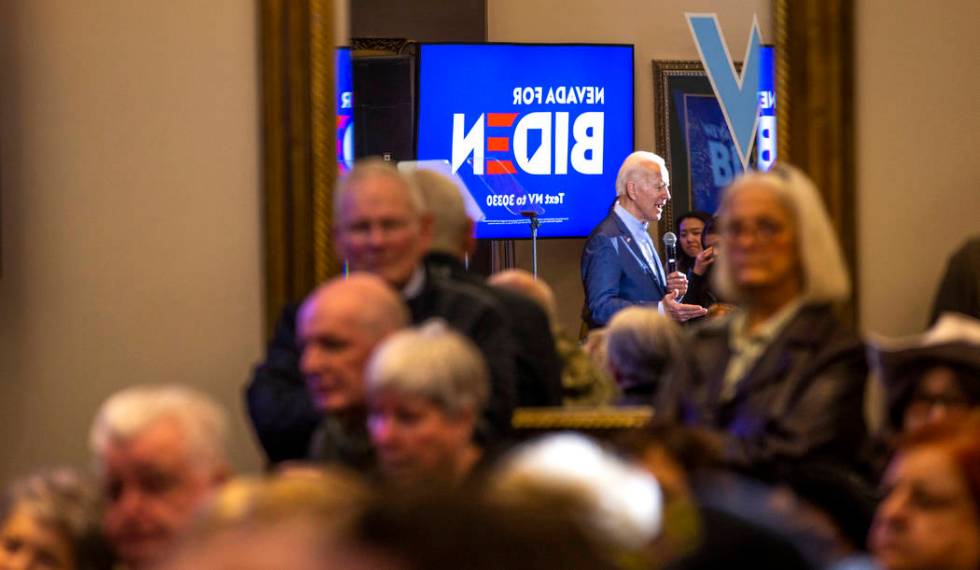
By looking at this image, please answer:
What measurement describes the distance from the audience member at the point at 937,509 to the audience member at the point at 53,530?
1282 millimetres

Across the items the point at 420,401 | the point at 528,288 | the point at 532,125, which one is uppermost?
the point at 532,125

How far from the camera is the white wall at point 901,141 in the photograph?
439 cm

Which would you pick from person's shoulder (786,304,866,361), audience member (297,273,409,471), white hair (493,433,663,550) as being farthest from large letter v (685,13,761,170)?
white hair (493,433,663,550)

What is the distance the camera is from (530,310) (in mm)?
3602

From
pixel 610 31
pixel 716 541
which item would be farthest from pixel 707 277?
pixel 716 541

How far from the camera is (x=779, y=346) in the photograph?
116 inches

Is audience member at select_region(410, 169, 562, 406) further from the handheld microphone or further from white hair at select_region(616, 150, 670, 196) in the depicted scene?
white hair at select_region(616, 150, 670, 196)

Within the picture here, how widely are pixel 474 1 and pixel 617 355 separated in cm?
263

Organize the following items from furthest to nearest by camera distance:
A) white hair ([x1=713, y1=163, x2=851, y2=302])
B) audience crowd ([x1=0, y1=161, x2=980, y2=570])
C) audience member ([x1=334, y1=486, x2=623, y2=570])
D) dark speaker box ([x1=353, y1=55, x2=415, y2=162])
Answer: dark speaker box ([x1=353, y1=55, x2=415, y2=162]), white hair ([x1=713, y1=163, x2=851, y2=302]), audience crowd ([x1=0, y1=161, x2=980, y2=570]), audience member ([x1=334, y1=486, x2=623, y2=570])

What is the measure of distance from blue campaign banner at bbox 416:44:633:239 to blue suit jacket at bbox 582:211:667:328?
417 mm

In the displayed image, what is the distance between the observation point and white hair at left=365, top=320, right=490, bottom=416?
2.61 meters

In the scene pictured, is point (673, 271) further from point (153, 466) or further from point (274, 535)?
point (274, 535)

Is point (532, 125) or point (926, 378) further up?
point (532, 125)

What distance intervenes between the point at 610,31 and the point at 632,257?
0.97 metres
